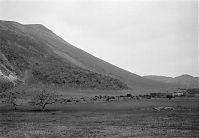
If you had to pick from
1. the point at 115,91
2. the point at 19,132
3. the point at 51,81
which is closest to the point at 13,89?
the point at 51,81

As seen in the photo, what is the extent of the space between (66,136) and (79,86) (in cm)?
14515

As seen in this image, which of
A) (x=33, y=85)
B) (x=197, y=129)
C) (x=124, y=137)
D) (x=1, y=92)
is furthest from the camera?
(x=33, y=85)

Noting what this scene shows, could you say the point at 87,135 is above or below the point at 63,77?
below

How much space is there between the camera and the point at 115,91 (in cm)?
18588

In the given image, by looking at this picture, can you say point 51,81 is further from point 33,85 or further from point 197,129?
point 197,129

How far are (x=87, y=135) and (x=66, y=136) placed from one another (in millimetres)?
2088

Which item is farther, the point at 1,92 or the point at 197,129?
the point at 1,92

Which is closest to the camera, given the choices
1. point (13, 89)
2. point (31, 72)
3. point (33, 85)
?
point (13, 89)

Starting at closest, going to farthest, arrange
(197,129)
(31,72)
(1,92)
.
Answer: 1. (197,129)
2. (1,92)
3. (31,72)

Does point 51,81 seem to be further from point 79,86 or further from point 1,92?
point 1,92

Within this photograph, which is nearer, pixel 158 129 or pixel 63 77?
pixel 158 129

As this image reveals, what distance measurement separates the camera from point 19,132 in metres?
36.6

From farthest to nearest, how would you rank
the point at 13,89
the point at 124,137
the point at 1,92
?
the point at 13,89
the point at 1,92
the point at 124,137

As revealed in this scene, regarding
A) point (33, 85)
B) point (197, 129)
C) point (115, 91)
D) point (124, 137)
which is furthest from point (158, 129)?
point (115, 91)
